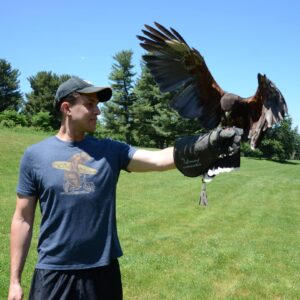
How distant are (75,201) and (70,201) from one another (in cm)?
3

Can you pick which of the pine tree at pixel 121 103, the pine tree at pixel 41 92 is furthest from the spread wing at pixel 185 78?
the pine tree at pixel 41 92

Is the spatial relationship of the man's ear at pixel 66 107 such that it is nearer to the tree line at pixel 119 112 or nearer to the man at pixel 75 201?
the man at pixel 75 201

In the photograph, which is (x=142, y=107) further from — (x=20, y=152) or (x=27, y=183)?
(x=27, y=183)

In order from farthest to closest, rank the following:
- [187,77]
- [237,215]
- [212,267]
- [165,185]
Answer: [165,185], [237,215], [212,267], [187,77]

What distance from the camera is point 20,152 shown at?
60.5 ft

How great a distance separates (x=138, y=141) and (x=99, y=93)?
123ft

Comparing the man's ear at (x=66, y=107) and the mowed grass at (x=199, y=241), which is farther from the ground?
the man's ear at (x=66, y=107)

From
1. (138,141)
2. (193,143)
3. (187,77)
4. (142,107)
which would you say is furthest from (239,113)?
(138,141)

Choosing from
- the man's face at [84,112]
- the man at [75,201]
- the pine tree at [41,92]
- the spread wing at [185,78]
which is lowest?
the man at [75,201]

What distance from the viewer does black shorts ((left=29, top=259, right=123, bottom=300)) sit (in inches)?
106

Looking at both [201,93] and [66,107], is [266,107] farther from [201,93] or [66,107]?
[66,107]

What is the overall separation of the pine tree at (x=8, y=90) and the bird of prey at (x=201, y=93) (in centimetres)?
5779

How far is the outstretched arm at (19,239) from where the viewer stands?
2.81 metres

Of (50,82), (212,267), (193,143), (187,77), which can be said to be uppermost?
(50,82)
